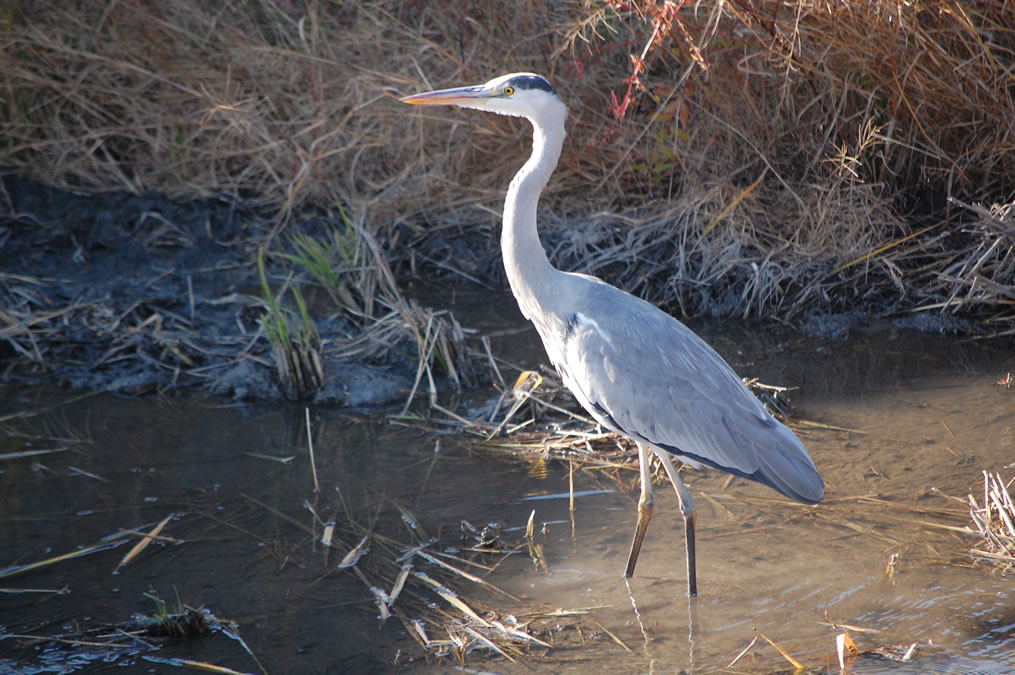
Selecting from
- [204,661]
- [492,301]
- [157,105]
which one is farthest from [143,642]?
[157,105]

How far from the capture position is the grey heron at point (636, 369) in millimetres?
3369

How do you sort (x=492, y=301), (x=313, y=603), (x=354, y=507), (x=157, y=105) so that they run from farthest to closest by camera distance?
1. (x=157, y=105)
2. (x=492, y=301)
3. (x=354, y=507)
4. (x=313, y=603)

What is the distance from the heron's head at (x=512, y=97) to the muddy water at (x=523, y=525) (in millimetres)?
1545

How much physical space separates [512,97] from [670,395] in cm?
126

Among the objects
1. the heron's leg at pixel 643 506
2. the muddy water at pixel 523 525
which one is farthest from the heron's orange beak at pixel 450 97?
the muddy water at pixel 523 525

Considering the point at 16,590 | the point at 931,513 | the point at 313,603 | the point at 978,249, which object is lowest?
the point at 16,590

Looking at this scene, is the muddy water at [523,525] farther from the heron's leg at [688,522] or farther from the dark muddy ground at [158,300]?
the dark muddy ground at [158,300]

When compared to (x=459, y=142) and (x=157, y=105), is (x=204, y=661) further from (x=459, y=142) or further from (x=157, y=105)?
(x=157, y=105)

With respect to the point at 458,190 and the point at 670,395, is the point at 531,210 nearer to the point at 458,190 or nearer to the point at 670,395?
the point at 670,395

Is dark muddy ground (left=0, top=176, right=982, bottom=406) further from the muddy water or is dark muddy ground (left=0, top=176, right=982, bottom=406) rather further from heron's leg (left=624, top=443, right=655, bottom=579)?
heron's leg (left=624, top=443, right=655, bottom=579)

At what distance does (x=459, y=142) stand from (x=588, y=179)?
3.02 ft

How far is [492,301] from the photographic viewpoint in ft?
20.2

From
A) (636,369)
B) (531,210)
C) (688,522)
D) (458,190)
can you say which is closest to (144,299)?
(458,190)

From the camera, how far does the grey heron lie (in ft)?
11.1
